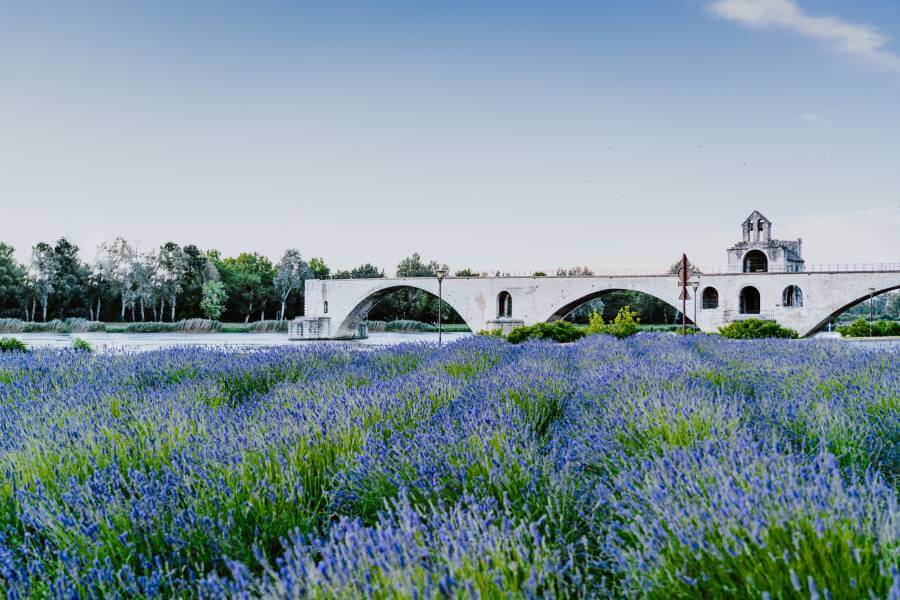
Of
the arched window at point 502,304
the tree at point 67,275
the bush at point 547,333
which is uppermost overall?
the tree at point 67,275

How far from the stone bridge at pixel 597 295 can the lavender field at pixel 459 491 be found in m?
27.7

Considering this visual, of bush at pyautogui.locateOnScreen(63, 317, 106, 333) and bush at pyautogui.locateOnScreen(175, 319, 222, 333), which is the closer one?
bush at pyautogui.locateOnScreen(63, 317, 106, 333)

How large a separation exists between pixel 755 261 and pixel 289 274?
35.8 meters

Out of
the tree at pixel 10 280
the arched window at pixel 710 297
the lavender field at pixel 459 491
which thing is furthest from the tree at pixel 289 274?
the lavender field at pixel 459 491

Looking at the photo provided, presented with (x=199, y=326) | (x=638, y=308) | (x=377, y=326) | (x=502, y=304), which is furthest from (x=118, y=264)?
(x=638, y=308)

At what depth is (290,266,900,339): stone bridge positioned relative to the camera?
29828 millimetres

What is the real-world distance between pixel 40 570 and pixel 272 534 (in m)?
0.62

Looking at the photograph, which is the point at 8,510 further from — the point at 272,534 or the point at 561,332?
the point at 561,332

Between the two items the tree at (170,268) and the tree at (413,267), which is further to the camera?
the tree at (413,267)

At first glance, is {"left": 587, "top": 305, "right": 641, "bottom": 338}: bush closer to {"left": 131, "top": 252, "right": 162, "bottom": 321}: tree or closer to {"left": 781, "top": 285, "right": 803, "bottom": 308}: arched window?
{"left": 781, "top": 285, "right": 803, "bottom": 308}: arched window

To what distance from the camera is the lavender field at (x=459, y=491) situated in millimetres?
1351

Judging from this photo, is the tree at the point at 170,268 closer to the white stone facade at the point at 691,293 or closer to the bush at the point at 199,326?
the bush at the point at 199,326

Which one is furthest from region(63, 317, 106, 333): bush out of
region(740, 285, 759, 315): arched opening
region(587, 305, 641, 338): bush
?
region(740, 285, 759, 315): arched opening

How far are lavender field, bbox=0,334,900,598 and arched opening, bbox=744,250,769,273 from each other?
1332 inches
